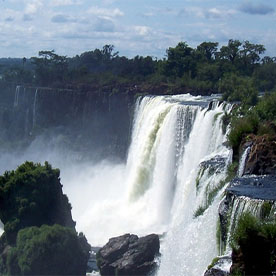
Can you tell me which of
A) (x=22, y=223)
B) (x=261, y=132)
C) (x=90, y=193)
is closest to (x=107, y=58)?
(x=90, y=193)

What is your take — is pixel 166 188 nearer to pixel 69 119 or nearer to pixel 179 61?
pixel 69 119

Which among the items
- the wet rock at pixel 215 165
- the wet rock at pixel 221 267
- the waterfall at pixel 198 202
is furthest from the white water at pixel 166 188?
the wet rock at pixel 221 267

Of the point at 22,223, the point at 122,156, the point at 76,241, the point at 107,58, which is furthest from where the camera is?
the point at 107,58

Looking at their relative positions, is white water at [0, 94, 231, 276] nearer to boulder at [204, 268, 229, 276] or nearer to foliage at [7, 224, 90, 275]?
foliage at [7, 224, 90, 275]

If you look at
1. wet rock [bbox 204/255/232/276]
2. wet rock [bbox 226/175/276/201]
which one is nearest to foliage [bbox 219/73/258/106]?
wet rock [bbox 226/175/276/201]

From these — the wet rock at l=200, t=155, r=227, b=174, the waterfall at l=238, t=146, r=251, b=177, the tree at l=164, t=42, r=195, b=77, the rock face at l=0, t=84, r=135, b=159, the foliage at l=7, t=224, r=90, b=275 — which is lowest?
the foliage at l=7, t=224, r=90, b=275

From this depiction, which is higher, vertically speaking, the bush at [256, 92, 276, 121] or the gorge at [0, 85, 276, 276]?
the bush at [256, 92, 276, 121]

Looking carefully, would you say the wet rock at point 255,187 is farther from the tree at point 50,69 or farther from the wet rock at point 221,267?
the tree at point 50,69

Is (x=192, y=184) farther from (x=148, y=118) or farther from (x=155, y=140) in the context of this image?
(x=148, y=118)
